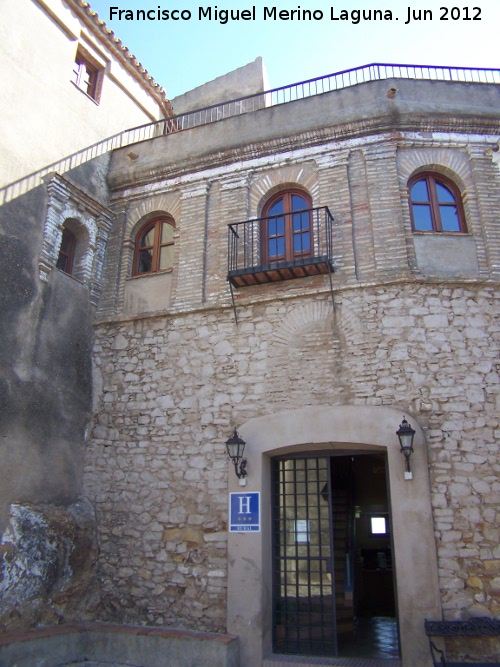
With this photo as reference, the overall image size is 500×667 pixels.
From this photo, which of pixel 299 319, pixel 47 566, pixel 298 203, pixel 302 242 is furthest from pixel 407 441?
pixel 47 566

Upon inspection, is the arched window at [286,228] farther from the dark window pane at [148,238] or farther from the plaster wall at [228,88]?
the plaster wall at [228,88]

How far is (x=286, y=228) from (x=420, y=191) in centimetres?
215

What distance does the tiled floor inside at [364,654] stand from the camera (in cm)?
646

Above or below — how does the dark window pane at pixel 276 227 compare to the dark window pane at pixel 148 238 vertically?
below

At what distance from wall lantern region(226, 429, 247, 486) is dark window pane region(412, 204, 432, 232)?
4.08 metres

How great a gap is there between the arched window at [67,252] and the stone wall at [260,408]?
6.29ft

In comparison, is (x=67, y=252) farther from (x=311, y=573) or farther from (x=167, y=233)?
(x=311, y=573)

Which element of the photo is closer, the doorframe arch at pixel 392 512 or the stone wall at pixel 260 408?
the doorframe arch at pixel 392 512

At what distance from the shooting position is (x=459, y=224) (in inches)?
320

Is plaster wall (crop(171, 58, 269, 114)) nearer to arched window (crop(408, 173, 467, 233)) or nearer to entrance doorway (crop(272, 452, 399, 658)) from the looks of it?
arched window (crop(408, 173, 467, 233))

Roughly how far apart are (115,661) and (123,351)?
4.37 m

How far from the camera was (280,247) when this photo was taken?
28.3ft

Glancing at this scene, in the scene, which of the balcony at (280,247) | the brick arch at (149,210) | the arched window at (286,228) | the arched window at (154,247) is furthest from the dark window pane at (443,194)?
the arched window at (154,247)

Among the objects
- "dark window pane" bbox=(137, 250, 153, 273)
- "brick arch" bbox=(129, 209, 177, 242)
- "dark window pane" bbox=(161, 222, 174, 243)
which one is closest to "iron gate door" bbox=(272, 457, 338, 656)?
"dark window pane" bbox=(137, 250, 153, 273)
